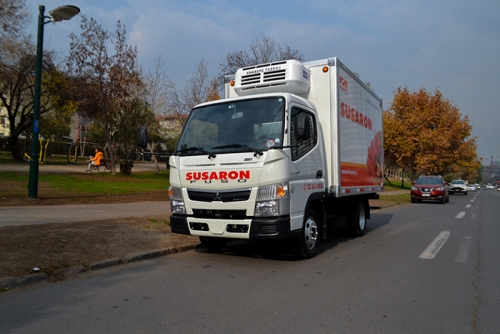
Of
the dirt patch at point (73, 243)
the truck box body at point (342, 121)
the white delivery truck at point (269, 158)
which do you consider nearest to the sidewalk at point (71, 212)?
the dirt patch at point (73, 243)

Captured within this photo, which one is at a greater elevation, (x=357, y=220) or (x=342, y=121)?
(x=342, y=121)

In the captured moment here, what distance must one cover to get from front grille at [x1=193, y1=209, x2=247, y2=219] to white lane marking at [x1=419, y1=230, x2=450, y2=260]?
371 cm

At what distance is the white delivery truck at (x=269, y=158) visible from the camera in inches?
236

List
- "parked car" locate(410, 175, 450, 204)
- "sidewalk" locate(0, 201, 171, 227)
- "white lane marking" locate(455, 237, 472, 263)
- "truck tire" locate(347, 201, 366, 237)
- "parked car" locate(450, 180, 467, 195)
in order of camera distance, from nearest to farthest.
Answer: "white lane marking" locate(455, 237, 472, 263) → "sidewalk" locate(0, 201, 171, 227) → "truck tire" locate(347, 201, 366, 237) → "parked car" locate(410, 175, 450, 204) → "parked car" locate(450, 180, 467, 195)

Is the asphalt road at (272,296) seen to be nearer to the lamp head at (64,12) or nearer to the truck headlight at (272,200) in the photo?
the truck headlight at (272,200)

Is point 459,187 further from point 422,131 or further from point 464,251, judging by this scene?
point 464,251

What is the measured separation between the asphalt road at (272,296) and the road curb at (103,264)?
0.15 m

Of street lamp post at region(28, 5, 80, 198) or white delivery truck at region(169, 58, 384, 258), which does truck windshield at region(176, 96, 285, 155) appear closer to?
white delivery truck at region(169, 58, 384, 258)

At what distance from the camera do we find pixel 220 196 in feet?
20.3

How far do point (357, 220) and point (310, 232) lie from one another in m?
3.29

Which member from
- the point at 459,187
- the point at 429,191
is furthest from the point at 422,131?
the point at 429,191

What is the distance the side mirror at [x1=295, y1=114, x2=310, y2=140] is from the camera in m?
6.02

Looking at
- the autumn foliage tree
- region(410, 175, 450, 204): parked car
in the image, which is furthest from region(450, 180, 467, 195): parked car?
region(410, 175, 450, 204): parked car

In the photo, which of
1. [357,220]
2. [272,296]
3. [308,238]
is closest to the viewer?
[272,296]
